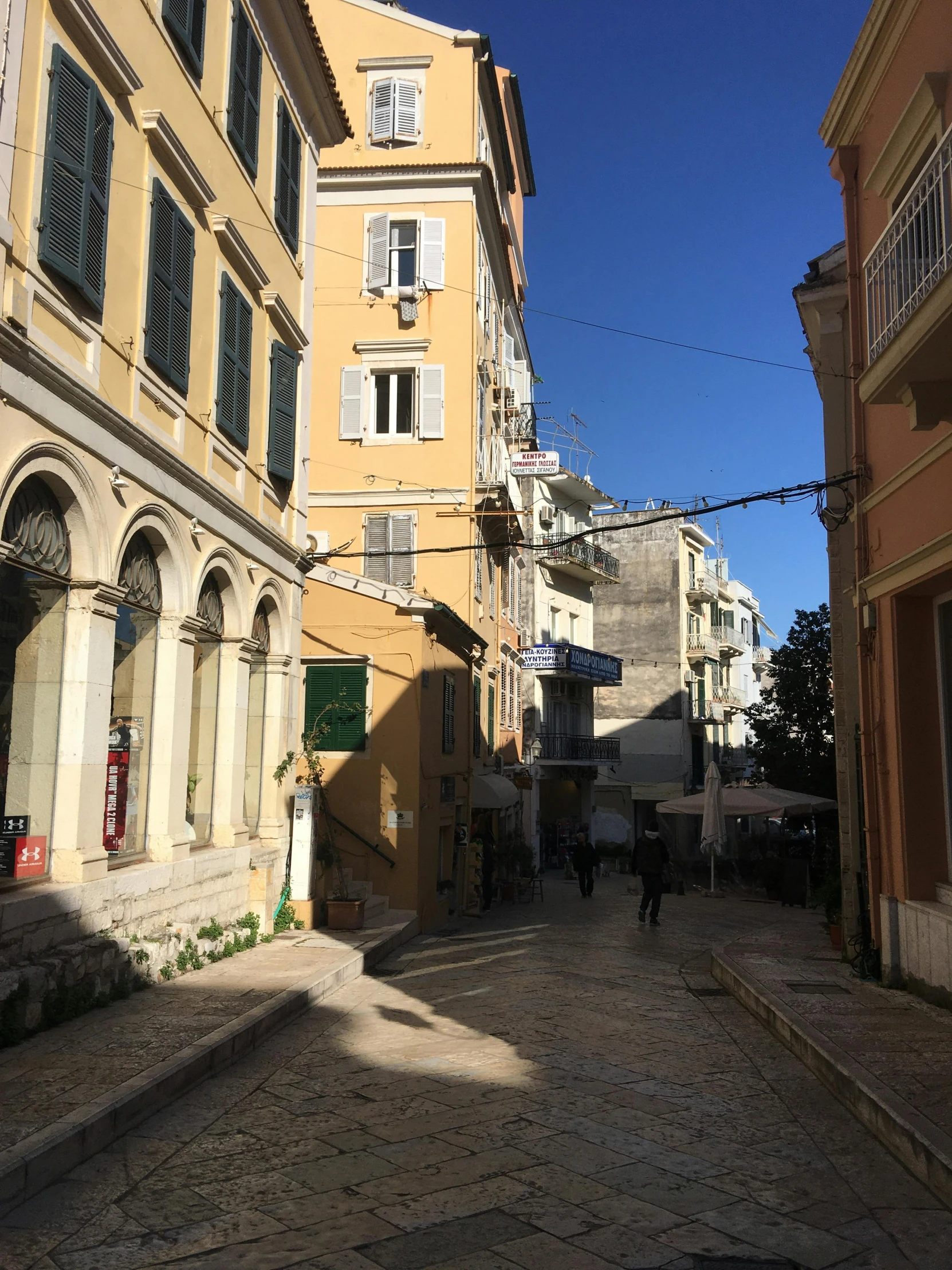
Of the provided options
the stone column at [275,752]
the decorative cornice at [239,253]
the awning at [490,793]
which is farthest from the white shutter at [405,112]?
the stone column at [275,752]

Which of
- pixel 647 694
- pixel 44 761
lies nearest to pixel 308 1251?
pixel 44 761

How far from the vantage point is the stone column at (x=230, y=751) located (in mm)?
12992

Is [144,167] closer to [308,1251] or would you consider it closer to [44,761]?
[44,761]

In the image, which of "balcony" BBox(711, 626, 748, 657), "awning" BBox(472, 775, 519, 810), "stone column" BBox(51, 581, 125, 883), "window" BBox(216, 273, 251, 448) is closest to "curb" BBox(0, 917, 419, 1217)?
"stone column" BBox(51, 581, 125, 883)

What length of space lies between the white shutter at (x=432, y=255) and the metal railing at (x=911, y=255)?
1538 centimetres

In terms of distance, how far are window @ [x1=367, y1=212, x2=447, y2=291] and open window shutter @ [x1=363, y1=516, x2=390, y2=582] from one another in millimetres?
5088

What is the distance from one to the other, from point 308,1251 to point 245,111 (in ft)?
40.4

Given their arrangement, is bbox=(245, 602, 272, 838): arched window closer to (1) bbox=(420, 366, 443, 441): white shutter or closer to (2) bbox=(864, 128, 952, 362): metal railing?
(2) bbox=(864, 128, 952, 362): metal railing

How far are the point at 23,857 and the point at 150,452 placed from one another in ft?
12.4

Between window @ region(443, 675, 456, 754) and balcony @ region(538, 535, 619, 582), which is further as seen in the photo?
balcony @ region(538, 535, 619, 582)

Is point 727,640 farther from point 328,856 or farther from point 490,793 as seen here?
point 328,856

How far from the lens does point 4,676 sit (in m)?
8.60

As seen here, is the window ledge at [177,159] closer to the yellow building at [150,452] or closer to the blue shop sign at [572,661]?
the yellow building at [150,452]

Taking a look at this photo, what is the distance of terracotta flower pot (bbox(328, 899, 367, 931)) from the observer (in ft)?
49.8
